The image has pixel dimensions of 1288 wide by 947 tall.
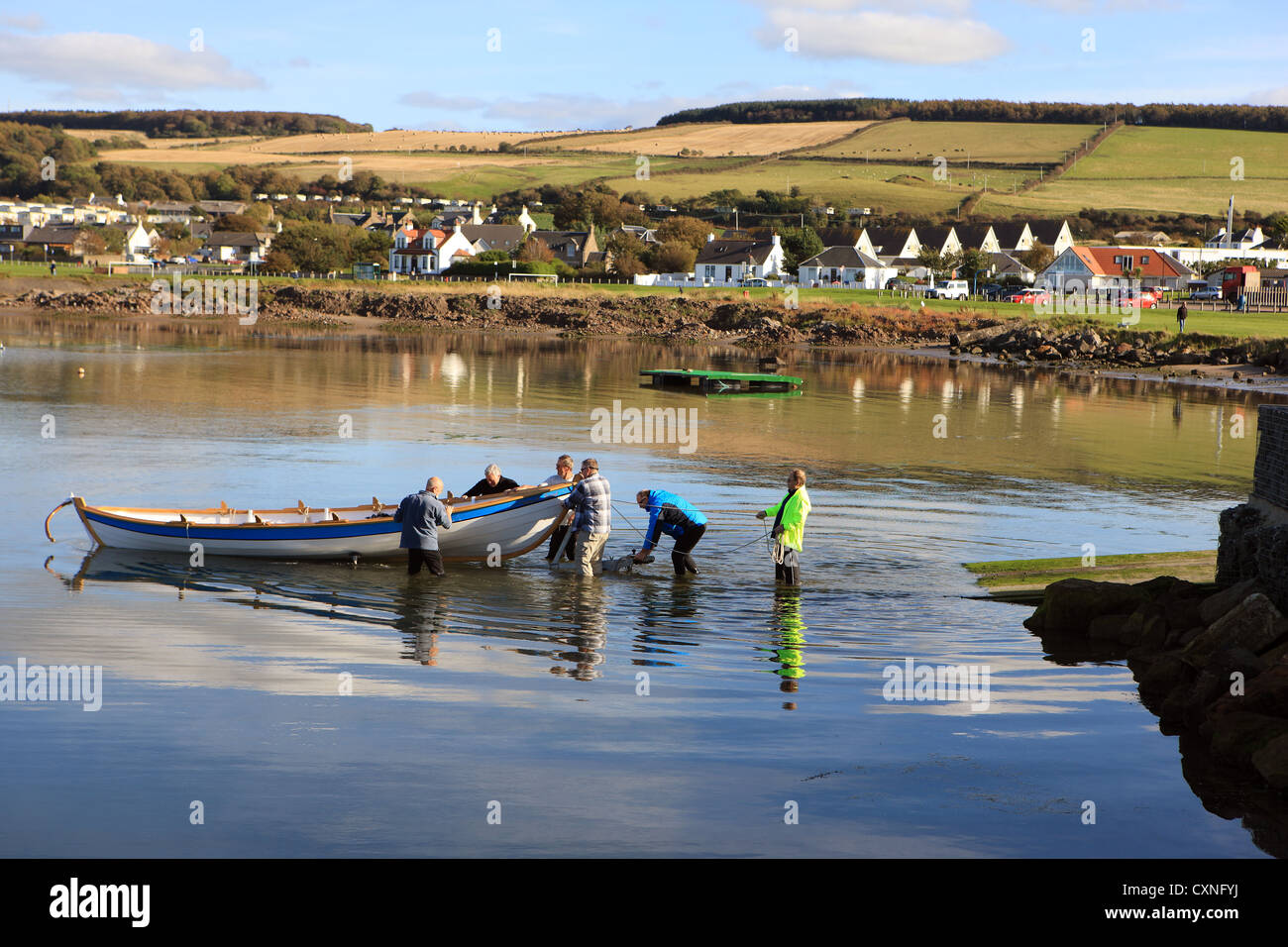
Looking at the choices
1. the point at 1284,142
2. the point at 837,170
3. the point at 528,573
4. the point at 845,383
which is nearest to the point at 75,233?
the point at 837,170

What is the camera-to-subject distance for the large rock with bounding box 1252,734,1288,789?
1184 centimetres

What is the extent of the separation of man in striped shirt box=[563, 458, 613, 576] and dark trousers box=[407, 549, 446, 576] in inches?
91.8

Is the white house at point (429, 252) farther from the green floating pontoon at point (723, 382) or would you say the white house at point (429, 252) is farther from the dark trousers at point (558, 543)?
the dark trousers at point (558, 543)

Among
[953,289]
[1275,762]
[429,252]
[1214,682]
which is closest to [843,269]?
[953,289]

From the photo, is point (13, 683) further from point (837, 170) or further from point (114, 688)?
point (837, 170)

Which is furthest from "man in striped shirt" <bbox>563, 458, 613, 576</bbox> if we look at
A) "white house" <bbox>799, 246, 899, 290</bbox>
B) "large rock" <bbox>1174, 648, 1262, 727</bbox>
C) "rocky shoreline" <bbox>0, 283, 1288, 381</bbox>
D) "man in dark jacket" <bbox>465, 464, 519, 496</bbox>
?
"white house" <bbox>799, 246, 899, 290</bbox>

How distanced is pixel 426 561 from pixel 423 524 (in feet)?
2.36

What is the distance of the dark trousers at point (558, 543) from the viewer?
22.3 m

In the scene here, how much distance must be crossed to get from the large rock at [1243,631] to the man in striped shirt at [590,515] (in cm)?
949

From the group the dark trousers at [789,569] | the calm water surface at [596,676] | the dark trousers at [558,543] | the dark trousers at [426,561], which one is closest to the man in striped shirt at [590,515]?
the calm water surface at [596,676]

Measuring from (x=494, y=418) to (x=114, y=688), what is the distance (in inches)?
1204

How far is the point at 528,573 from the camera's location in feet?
71.8

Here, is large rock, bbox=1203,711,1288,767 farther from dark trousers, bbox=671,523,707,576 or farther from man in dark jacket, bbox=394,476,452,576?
man in dark jacket, bbox=394,476,452,576

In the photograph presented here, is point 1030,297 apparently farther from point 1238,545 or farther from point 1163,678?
point 1163,678
